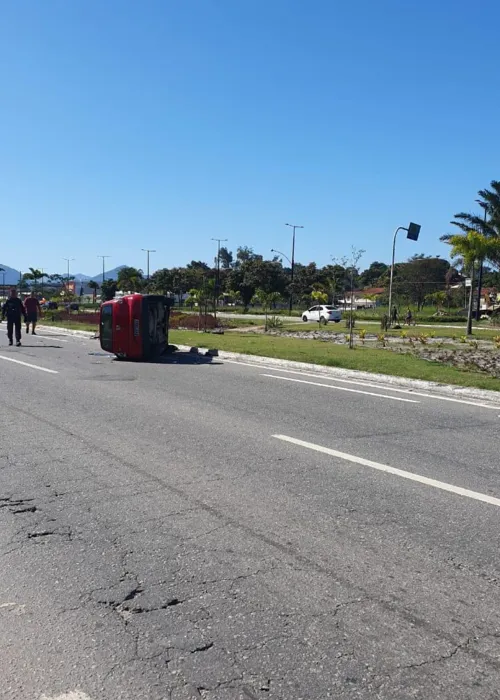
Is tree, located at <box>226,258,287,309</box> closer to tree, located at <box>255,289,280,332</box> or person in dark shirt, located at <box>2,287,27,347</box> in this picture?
tree, located at <box>255,289,280,332</box>

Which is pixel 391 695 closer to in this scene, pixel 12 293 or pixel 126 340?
pixel 126 340

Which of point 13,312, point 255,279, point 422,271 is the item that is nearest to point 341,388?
point 13,312

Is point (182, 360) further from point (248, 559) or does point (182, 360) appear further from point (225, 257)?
point (225, 257)

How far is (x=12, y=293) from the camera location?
2222 centimetres

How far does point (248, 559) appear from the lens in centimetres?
446

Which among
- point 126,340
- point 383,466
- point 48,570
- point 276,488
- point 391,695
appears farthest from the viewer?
point 126,340

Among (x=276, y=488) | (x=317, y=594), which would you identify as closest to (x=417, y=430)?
(x=276, y=488)

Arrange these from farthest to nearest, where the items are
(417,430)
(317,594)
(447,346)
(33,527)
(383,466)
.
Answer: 1. (447,346)
2. (417,430)
3. (383,466)
4. (33,527)
5. (317,594)

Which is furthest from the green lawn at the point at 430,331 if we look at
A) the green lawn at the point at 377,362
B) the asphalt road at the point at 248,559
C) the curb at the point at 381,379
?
the asphalt road at the point at 248,559

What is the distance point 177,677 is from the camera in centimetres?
317

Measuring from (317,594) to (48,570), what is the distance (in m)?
1.63

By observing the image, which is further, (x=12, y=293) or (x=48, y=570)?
(x=12, y=293)

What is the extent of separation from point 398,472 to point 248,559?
254 cm

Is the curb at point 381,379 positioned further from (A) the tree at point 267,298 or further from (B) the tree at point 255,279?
(B) the tree at point 255,279
